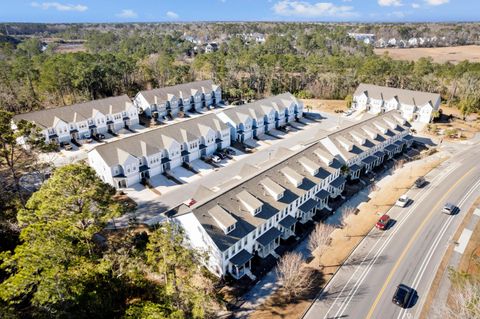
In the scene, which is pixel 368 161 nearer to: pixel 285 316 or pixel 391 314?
pixel 391 314

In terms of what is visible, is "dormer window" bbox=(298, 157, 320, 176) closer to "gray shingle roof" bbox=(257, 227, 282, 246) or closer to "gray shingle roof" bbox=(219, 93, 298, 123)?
"gray shingle roof" bbox=(257, 227, 282, 246)

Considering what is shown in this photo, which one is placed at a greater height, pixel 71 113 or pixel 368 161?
pixel 71 113

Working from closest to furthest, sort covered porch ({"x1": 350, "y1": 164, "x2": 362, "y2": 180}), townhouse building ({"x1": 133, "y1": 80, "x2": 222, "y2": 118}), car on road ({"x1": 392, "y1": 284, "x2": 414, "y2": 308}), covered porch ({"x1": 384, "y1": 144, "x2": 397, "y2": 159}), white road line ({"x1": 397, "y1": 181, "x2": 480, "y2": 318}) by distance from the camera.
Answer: car on road ({"x1": 392, "y1": 284, "x2": 414, "y2": 308})
white road line ({"x1": 397, "y1": 181, "x2": 480, "y2": 318})
covered porch ({"x1": 350, "y1": 164, "x2": 362, "y2": 180})
covered porch ({"x1": 384, "y1": 144, "x2": 397, "y2": 159})
townhouse building ({"x1": 133, "y1": 80, "x2": 222, "y2": 118})

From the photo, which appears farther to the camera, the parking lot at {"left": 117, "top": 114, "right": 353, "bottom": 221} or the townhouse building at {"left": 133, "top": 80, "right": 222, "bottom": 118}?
the townhouse building at {"left": 133, "top": 80, "right": 222, "bottom": 118}

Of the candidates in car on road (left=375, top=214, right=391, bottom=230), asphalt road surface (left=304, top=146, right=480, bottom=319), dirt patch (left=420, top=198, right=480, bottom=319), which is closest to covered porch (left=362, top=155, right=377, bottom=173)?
asphalt road surface (left=304, top=146, right=480, bottom=319)

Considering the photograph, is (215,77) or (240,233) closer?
(240,233)

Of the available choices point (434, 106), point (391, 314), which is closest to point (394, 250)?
point (391, 314)
